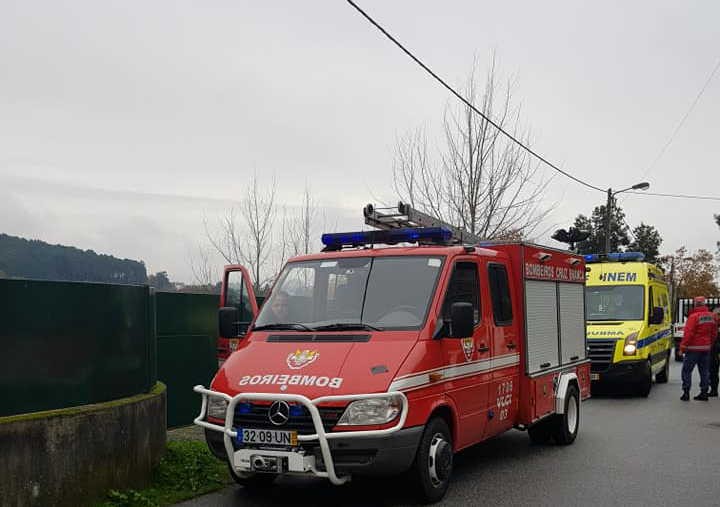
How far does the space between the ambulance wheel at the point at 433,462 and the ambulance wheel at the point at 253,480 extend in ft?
4.65

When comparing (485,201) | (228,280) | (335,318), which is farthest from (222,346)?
(485,201)

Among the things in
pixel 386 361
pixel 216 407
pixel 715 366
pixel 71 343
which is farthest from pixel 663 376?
pixel 71 343

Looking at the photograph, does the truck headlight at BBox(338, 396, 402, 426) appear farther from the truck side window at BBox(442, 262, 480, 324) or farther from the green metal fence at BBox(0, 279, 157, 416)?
the green metal fence at BBox(0, 279, 157, 416)

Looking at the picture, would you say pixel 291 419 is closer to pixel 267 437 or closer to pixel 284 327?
pixel 267 437

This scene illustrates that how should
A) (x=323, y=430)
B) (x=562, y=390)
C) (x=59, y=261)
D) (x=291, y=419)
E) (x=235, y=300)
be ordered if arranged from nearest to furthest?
(x=323, y=430), (x=291, y=419), (x=562, y=390), (x=235, y=300), (x=59, y=261)

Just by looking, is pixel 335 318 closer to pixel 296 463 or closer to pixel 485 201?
pixel 296 463

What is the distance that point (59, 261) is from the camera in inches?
463

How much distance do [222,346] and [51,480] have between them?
165 inches

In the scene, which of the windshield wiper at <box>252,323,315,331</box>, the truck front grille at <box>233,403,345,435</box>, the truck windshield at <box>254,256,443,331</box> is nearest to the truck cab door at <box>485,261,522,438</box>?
the truck windshield at <box>254,256,443,331</box>

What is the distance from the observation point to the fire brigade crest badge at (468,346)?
279 inches

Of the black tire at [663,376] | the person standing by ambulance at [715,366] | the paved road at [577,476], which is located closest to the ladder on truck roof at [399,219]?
the paved road at [577,476]

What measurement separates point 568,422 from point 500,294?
2547 millimetres

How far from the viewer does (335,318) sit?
22.9 feet

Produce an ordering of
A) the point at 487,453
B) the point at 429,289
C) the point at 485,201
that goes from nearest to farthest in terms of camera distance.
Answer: the point at 429,289 < the point at 487,453 < the point at 485,201
